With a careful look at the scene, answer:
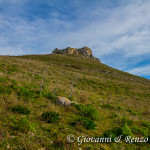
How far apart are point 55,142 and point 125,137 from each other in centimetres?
324

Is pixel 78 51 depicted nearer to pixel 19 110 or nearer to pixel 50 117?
pixel 19 110

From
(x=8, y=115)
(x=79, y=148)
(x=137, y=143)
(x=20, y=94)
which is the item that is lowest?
(x=137, y=143)

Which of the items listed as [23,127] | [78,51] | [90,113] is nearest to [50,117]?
[23,127]

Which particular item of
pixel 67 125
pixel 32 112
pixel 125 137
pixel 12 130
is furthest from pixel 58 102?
pixel 125 137

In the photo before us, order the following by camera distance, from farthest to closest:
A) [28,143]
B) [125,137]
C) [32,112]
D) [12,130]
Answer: [32,112]
[125,137]
[12,130]
[28,143]

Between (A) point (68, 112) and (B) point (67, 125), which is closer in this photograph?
(B) point (67, 125)

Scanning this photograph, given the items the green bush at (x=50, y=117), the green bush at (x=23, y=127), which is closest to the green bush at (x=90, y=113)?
the green bush at (x=50, y=117)

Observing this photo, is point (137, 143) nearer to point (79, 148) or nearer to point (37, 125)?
point (79, 148)

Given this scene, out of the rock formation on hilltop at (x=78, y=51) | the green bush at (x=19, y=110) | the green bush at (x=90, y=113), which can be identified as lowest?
the green bush at (x=90, y=113)

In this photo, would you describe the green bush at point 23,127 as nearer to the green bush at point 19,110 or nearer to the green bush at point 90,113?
the green bush at point 19,110

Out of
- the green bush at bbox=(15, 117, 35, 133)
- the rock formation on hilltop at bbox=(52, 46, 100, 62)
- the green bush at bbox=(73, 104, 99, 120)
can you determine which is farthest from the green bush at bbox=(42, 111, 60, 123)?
the rock formation on hilltop at bbox=(52, 46, 100, 62)

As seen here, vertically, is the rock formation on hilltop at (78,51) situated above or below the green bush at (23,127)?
above

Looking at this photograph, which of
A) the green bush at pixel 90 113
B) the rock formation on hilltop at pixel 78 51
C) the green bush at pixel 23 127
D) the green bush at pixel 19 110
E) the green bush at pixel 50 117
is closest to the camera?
the green bush at pixel 23 127

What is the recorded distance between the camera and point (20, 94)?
7762 mm
